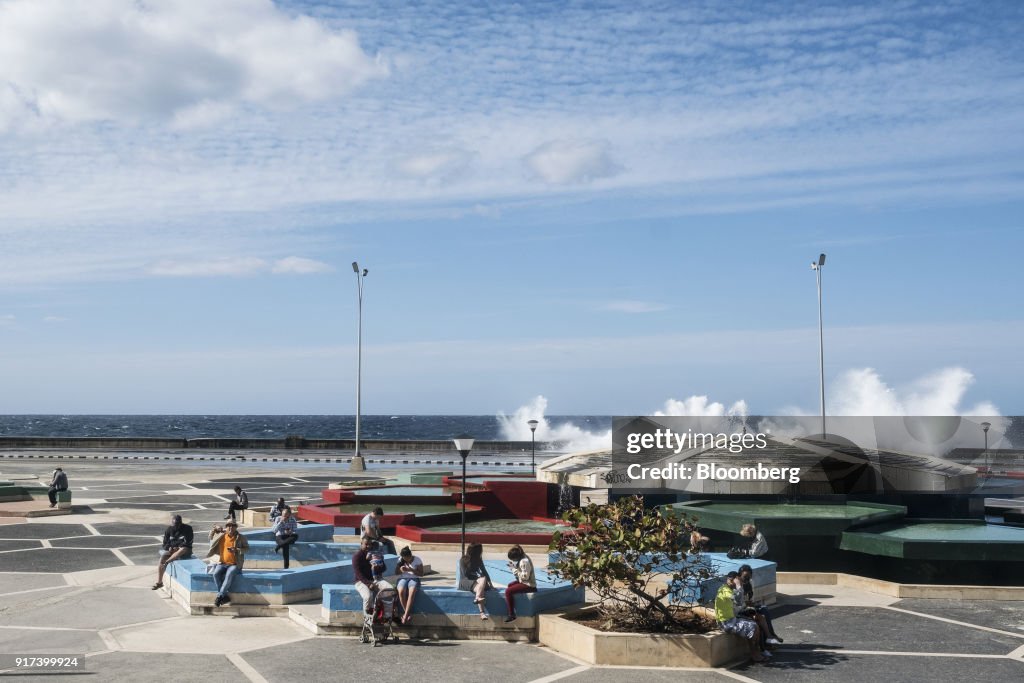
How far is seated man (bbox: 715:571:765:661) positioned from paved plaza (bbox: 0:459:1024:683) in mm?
370

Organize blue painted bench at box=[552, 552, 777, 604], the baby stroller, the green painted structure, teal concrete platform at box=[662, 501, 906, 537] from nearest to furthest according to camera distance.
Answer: the baby stroller
blue painted bench at box=[552, 552, 777, 604]
the green painted structure
teal concrete platform at box=[662, 501, 906, 537]

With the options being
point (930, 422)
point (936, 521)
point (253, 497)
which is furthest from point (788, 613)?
point (253, 497)

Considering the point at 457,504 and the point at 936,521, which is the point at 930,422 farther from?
the point at 457,504

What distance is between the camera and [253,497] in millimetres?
39500

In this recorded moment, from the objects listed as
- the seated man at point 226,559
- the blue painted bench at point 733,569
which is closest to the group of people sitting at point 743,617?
the blue painted bench at point 733,569

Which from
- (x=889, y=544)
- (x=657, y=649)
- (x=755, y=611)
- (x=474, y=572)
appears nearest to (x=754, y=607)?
(x=755, y=611)

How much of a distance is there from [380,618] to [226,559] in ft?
12.3

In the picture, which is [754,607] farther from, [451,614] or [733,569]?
[451,614]

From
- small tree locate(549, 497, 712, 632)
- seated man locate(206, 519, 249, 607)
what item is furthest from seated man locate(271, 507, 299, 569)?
small tree locate(549, 497, 712, 632)

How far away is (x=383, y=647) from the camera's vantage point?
14.9 metres

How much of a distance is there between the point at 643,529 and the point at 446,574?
8219mm

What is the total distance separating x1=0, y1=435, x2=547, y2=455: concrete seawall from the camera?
300 feet

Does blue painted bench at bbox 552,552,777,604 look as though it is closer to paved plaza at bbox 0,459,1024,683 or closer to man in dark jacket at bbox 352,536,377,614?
paved plaza at bbox 0,459,1024,683

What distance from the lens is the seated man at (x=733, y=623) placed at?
1421cm
